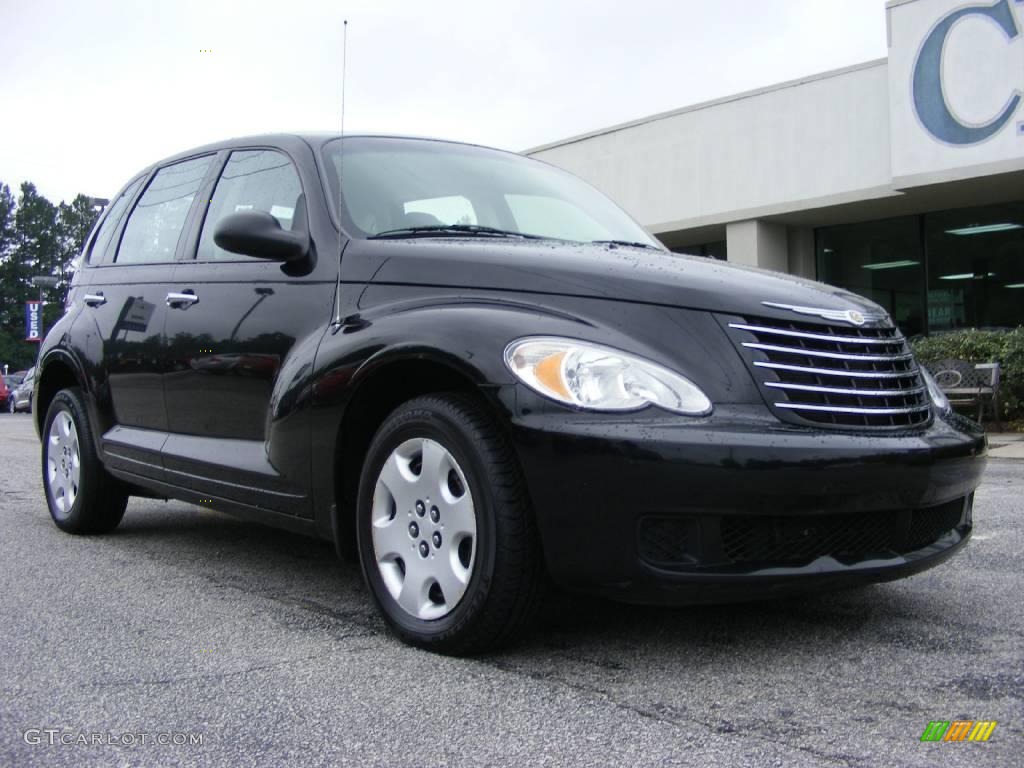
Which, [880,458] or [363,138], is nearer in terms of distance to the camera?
[880,458]

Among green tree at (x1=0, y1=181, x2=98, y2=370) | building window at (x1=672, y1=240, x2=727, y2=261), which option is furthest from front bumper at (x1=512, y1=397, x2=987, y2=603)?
green tree at (x1=0, y1=181, x2=98, y2=370)

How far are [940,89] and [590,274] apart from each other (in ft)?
43.3

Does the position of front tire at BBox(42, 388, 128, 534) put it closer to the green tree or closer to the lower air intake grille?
the lower air intake grille

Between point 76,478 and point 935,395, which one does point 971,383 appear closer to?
point 935,395

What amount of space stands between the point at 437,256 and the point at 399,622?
1111 millimetres

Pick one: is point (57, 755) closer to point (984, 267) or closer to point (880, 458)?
point (880, 458)

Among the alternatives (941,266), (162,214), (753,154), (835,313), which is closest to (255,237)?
(162,214)

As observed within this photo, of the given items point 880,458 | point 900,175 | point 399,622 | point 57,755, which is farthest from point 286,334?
point 900,175

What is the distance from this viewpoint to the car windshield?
3.87 m

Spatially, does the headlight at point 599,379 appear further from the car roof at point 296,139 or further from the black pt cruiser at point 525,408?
the car roof at point 296,139

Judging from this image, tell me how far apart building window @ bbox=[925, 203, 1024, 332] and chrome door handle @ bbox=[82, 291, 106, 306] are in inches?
547

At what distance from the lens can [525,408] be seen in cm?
283

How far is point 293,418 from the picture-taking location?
11.8ft

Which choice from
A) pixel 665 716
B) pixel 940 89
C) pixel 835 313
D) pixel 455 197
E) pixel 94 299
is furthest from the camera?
pixel 940 89
